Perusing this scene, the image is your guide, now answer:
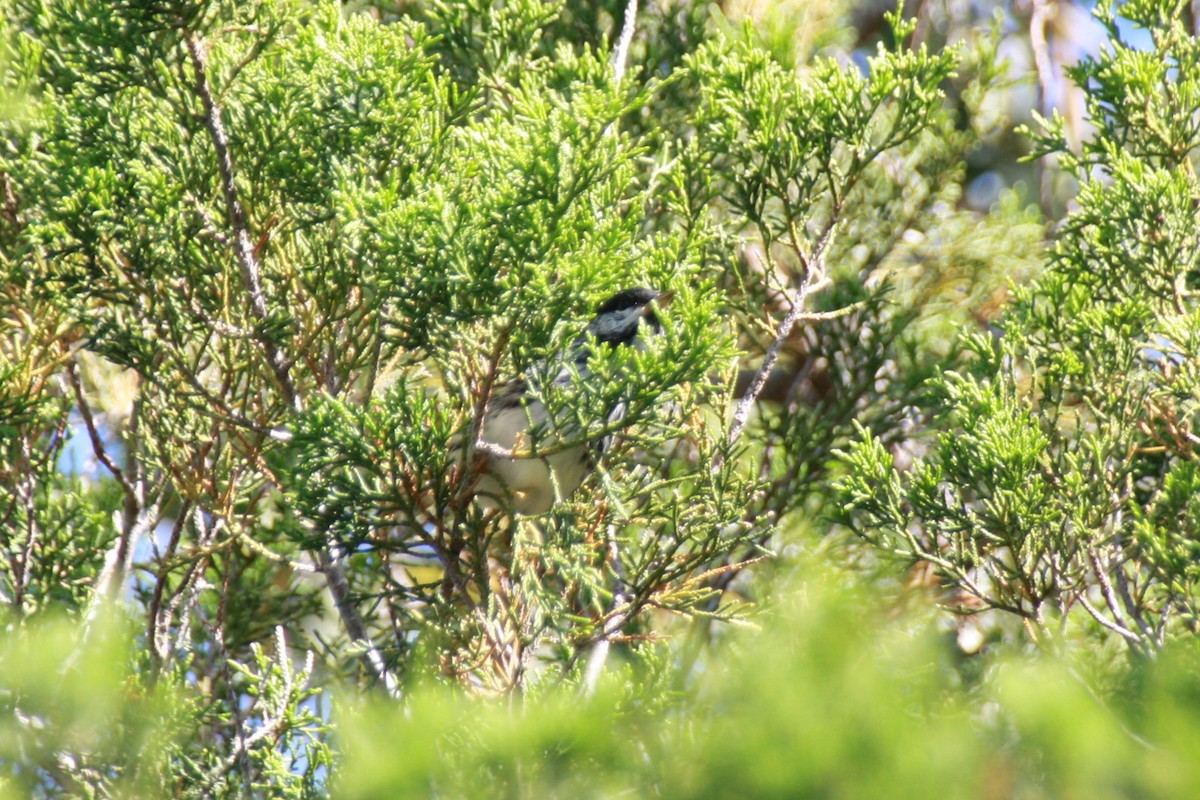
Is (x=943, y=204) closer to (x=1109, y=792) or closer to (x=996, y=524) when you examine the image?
(x=996, y=524)

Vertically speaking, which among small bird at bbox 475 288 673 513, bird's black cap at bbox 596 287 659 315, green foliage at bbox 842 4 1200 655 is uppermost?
bird's black cap at bbox 596 287 659 315

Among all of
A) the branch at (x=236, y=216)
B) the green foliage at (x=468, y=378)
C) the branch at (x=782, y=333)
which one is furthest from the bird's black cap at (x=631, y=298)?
the branch at (x=236, y=216)

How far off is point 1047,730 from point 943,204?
302 centimetres

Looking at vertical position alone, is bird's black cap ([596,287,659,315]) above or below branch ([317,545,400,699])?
above

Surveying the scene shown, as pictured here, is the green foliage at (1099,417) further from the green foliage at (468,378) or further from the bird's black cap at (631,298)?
the bird's black cap at (631,298)

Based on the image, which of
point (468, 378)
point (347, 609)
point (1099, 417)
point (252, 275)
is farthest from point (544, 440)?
point (1099, 417)

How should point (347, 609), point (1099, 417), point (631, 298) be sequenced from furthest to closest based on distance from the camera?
point (631, 298), point (1099, 417), point (347, 609)

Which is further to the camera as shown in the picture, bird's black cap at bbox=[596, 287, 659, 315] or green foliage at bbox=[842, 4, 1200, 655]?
bird's black cap at bbox=[596, 287, 659, 315]

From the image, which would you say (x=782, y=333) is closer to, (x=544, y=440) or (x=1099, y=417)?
(x=544, y=440)

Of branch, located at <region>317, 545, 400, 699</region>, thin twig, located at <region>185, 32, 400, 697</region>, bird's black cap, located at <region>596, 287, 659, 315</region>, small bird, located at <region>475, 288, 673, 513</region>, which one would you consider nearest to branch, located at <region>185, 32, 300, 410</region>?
thin twig, located at <region>185, 32, 400, 697</region>

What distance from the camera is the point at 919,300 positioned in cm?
343

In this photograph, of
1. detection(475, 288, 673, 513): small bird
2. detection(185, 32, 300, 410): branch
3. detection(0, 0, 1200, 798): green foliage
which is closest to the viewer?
detection(0, 0, 1200, 798): green foliage

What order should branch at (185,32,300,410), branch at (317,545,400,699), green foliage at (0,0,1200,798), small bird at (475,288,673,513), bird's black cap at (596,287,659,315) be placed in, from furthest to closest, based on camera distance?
bird's black cap at (596,287,659,315)
small bird at (475,288,673,513)
branch at (317,545,400,699)
branch at (185,32,300,410)
green foliage at (0,0,1200,798)

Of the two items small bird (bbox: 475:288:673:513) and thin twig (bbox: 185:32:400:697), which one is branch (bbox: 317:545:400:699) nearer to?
thin twig (bbox: 185:32:400:697)
